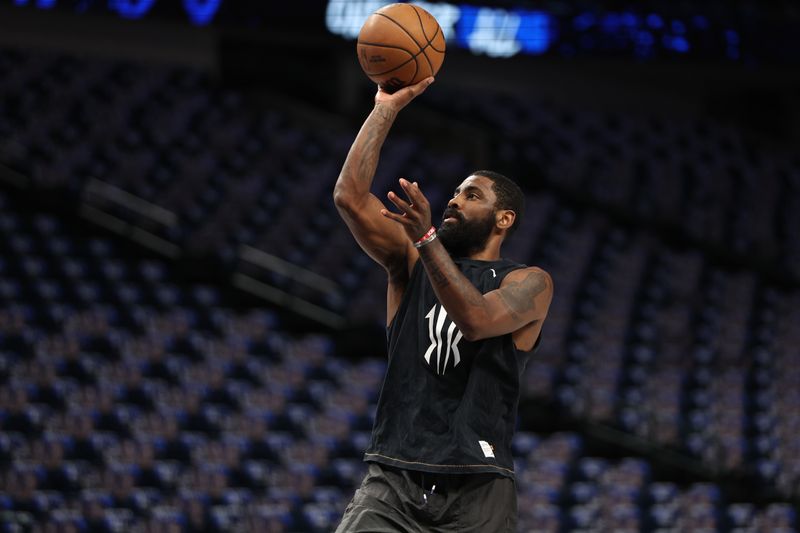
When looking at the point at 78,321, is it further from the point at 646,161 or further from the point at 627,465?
the point at 646,161

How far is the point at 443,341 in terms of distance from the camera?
311 centimetres

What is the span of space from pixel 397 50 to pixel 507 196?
1.69ft

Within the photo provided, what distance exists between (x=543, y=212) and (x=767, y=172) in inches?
163

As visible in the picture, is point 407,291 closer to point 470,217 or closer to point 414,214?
point 470,217

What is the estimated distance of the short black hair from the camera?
127 inches

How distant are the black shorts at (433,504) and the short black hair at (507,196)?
710mm

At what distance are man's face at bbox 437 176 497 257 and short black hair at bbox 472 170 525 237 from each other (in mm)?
13

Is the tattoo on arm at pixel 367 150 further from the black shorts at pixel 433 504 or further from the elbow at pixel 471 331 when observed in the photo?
the black shorts at pixel 433 504

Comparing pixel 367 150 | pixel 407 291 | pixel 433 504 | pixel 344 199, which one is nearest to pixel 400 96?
pixel 367 150

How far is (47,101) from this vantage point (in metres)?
12.5

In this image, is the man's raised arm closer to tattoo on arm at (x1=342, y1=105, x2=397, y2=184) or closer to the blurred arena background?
tattoo on arm at (x1=342, y1=105, x2=397, y2=184)

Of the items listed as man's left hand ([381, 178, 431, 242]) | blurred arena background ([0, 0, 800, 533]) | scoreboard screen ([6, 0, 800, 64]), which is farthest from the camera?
scoreboard screen ([6, 0, 800, 64])

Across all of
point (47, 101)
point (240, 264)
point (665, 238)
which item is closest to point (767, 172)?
point (665, 238)

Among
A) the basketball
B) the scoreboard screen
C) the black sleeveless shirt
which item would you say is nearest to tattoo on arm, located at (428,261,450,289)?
the black sleeveless shirt
